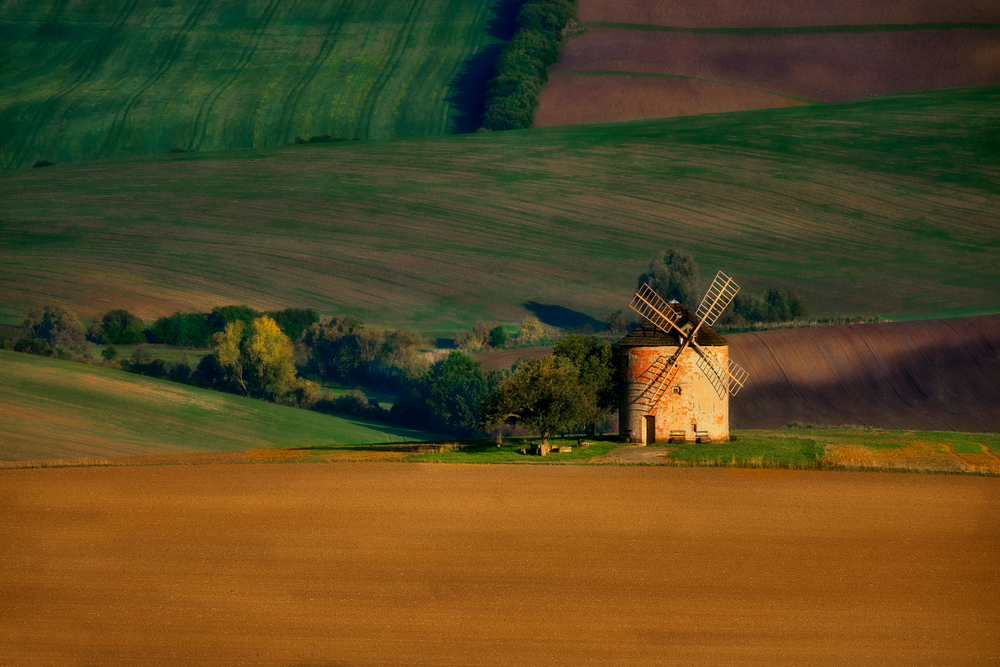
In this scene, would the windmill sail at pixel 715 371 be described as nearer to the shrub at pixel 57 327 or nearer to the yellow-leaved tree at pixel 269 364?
the yellow-leaved tree at pixel 269 364

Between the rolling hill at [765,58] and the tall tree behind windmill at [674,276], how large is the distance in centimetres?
3525

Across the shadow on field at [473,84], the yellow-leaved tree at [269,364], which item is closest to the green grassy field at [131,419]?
the yellow-leaved tree at [269,364]

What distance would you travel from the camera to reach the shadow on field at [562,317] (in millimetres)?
74731

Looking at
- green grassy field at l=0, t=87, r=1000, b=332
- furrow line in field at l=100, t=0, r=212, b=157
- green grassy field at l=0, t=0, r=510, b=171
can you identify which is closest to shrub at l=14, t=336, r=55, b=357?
green grassy field at l=0, t=87, r=1000, b=332

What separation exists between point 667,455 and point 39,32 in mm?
102361

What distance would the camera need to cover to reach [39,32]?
406ft

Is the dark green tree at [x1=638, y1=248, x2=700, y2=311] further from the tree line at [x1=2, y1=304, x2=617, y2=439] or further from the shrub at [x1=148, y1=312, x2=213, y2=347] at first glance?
the shrub at [x1=148, y1=312, x2=213, y2=347]

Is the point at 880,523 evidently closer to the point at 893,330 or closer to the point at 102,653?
the point at 102,653

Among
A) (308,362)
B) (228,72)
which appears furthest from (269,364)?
(228,72)

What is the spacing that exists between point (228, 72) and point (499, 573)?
331 ft

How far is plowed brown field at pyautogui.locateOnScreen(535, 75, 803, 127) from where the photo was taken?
363 ft

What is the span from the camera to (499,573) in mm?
21750

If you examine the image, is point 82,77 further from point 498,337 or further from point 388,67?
point 498,337

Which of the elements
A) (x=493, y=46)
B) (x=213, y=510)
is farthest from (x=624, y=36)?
(x=213, y=510)
